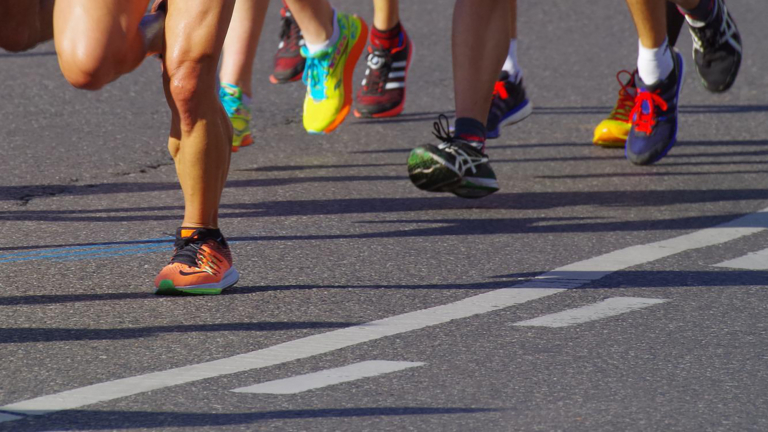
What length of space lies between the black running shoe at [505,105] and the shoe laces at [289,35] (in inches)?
61.0

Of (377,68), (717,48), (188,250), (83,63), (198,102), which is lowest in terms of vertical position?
(188,250)

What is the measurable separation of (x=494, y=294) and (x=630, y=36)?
671cm

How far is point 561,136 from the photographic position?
7570mm

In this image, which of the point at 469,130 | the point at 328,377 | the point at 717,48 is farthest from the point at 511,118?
the point at 328,377

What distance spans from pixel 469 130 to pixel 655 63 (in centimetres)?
125

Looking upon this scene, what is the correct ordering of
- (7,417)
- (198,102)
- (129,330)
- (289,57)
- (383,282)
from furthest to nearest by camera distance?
(289,57), (383,282), (198,102), (129,330), (7,417)

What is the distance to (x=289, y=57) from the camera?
8062mm

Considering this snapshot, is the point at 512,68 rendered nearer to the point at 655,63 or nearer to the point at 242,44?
the point at 655,63

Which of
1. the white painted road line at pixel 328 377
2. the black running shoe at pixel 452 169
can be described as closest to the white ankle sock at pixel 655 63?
the black running shoe at pixel 452 169

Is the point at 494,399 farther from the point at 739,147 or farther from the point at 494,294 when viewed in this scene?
the point at 739,147

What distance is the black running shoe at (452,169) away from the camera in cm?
551

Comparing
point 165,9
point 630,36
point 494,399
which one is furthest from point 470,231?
point 630,36

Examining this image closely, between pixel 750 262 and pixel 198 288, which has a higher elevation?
pixel 198 288

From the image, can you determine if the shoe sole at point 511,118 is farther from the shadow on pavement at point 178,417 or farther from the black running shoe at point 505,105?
the shadow on pavement at point 178,417
